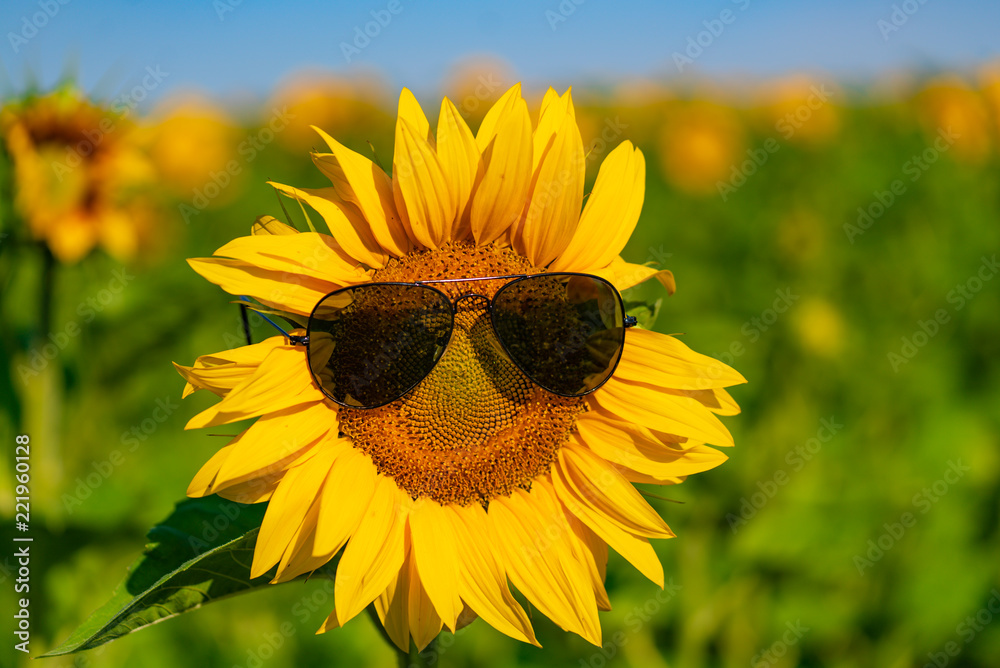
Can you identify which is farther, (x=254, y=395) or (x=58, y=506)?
(x=58, y=506)

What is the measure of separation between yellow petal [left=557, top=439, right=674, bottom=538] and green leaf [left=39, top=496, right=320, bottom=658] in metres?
0.51

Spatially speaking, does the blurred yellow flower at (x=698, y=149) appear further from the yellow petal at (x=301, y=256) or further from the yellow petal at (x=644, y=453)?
the yellow petal at (x=301, y=256)

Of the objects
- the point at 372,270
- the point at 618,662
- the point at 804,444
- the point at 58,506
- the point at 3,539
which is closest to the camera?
the point at 372,270

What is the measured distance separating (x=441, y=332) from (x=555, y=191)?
29 centimetres

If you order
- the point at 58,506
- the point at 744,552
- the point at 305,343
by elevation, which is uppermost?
the point at 305,343

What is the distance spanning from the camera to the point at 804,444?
2980 millimetres

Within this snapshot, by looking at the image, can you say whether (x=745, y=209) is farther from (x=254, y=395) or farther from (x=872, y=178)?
(x=254, y=395)

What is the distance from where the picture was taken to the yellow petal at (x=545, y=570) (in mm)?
1109

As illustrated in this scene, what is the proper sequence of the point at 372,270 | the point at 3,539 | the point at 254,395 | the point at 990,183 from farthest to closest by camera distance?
the point at 990,183, the point at 3,539, the point at 372,270, the point at 254,395

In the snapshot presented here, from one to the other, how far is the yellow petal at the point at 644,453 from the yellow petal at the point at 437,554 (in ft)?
0.90

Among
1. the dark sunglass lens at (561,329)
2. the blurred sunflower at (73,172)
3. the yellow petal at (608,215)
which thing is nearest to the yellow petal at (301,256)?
the dark sunglass lens at (561,329)

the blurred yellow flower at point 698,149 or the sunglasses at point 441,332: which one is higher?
the sunglasses at point 441,332

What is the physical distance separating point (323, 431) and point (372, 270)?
0.88 ft

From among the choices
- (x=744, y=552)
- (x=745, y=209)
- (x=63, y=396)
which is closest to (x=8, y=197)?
(x=63, y=396)
